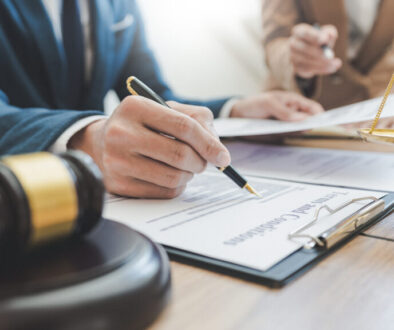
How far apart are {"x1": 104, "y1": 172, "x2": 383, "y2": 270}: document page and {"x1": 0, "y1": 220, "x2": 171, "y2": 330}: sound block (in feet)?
0.22

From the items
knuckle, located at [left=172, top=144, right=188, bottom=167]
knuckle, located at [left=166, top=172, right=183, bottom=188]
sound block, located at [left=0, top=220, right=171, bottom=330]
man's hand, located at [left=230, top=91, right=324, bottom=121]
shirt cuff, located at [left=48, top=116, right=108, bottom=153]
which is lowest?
man's hand, located at [left=230, top=91, right=324, bottom=121]

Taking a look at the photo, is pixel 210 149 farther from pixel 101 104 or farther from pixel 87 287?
pixel 101 104

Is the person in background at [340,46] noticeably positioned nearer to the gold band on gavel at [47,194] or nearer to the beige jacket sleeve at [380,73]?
the beige jacket sleeve at [380,73]

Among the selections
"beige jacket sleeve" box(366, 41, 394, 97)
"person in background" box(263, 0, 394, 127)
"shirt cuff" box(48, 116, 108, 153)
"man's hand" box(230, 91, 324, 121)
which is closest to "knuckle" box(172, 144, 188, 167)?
"shirt cuff" box(48, 116, 108, 153)

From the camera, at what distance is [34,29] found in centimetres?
75

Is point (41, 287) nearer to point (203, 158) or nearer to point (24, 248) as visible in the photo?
point (24, 248)

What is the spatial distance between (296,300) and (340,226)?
0.10 meters

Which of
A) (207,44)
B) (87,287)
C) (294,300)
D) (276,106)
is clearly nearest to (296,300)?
(294,300)

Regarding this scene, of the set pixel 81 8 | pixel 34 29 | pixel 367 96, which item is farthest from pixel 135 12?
pixel 367 96

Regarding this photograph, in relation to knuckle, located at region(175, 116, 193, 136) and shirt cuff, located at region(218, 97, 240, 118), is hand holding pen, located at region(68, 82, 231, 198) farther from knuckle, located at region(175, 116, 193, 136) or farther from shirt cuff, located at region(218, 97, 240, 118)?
shirt cuff, located at region(218, 97, 240, 118)

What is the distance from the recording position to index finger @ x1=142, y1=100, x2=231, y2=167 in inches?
15.6

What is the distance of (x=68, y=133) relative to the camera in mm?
476

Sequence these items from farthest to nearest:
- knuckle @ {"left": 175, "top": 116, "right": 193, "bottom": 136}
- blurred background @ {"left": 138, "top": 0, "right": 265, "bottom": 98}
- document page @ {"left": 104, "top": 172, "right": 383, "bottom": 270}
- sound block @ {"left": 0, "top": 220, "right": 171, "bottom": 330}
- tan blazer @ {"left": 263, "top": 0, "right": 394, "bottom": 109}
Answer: blurred background @ {"left": 138, "top": 0, "right": 265, "bottom": 98} < tan blazer @ {"left": 263, "top": 0, "right": 394, "bottom": 109} < knuckle @ {"left": 175, "top": 116, "right": 193, "bottom": 136} < document page @ {"left": 104, "top": 172, "right": 383, "bottom": 270} < sound block @ {"left": 0, "top": 220, "right": 171, "bottom": 330}

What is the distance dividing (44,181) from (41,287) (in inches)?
1.9
